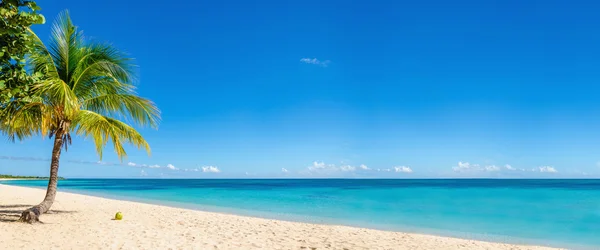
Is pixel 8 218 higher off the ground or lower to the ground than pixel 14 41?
lower

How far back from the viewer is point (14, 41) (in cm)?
493

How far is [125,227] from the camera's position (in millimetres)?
9156

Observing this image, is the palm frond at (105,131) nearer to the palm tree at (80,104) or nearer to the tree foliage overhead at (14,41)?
the palm tree at (80,104)

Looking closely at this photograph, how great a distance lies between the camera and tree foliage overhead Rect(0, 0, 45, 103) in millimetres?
4441

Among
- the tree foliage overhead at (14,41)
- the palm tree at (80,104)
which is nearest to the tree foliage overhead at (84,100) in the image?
the palm tree at (80,104)

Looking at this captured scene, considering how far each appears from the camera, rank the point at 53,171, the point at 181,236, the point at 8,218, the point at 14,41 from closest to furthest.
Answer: the point at 14,41, the point at 181,236, the point at 8,218, the point at 53,171

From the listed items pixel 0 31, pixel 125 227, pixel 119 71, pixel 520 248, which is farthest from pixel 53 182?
pixel 520 248

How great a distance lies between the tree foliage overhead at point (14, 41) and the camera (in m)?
4.44

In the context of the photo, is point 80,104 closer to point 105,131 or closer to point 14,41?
point 105,131

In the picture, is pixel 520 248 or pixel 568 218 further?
pixel 568 218

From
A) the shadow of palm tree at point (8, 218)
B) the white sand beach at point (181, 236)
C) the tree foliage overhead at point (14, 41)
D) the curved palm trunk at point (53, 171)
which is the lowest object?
the white sand beach at point (181, 236)

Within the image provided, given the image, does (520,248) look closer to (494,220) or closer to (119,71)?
(494,220)

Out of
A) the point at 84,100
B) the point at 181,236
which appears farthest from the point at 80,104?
the point at 181,236

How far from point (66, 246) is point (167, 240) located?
1.75 m
